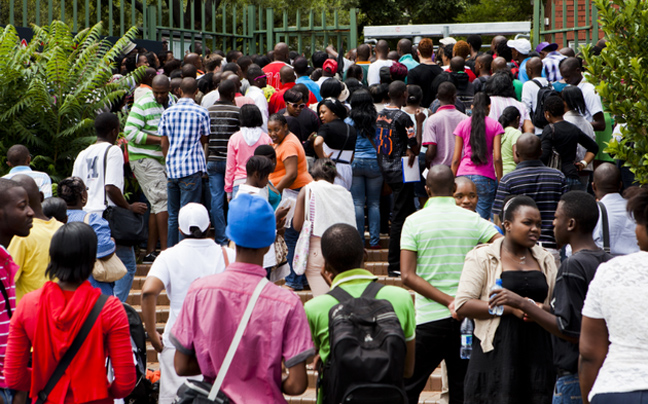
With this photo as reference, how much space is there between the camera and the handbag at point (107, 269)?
6348 millimetres

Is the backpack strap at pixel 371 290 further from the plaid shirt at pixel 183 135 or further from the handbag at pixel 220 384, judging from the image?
the plaid shirt at pixel 183 135

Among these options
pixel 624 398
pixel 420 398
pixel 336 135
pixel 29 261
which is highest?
pixel 336 135

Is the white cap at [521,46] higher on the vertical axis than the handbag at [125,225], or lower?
higher

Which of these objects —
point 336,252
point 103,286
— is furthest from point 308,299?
point 336,252

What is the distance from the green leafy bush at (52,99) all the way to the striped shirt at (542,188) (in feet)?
16.9

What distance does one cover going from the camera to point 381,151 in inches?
365

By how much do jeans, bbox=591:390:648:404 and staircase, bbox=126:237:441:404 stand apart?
2.95 metres

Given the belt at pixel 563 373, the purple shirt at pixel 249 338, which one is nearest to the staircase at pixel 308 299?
the belt at pixel 563 373

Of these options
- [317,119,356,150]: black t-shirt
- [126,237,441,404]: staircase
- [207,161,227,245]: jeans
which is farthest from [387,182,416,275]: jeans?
[207,161,227,245]: jeans

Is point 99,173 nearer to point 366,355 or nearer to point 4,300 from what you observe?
point 4,300

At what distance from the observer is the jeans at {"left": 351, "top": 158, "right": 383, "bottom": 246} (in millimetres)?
9477

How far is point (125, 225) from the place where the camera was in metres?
7.71

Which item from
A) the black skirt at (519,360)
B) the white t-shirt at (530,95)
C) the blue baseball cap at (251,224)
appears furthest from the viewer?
the white t-shirt at (530,95)

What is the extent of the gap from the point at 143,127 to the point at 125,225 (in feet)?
6.50
